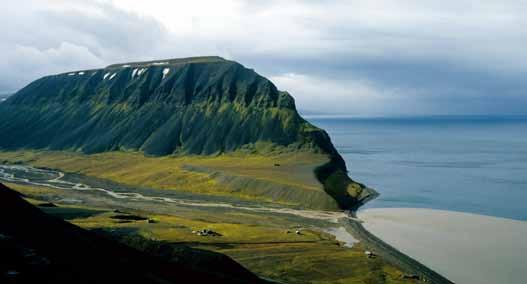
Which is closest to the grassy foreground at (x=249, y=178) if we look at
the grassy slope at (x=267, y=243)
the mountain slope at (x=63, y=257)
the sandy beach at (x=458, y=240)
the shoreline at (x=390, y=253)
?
the grassy slope at (x=267, y=243)

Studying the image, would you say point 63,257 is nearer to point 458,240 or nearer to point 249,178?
point 458,240

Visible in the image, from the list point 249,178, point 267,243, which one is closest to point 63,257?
point 267,243

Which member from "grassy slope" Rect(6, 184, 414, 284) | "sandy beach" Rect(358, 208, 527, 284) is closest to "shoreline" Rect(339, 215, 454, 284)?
"sandy beach" Rect(358, 208, 527, 284)

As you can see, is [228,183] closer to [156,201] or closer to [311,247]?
[156,201]

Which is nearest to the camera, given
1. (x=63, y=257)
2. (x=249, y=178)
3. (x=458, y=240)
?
(x=63, y=257)

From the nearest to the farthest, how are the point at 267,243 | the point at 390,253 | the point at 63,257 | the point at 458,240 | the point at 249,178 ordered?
the point at 63,257, the point at 390,253, the point at 267,243, the point at 458,240, the point at 249,178

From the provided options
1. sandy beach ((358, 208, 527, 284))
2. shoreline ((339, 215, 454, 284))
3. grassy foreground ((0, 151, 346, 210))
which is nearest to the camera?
shoreline ((339, 215, 454, 284))

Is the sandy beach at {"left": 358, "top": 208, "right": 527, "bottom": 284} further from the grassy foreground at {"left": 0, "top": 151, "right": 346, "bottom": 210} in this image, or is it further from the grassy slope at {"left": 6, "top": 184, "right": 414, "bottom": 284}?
the grassy foreground at {"left": 0, "top": 151, "right": 346, "bottom": 210}

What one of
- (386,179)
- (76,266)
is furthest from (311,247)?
(386,179)
